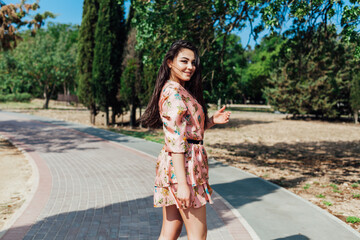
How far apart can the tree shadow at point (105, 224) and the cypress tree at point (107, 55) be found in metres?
13.3

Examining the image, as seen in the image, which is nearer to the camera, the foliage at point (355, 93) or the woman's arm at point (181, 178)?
the woman's arm at point (181, 178)

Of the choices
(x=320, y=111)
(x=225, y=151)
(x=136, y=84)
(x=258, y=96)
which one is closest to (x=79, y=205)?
(x=225, y=151)

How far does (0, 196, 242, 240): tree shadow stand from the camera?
389 cm

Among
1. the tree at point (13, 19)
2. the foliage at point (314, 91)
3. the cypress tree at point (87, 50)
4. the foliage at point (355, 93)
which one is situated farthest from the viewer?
the foliage at point (314, 91)

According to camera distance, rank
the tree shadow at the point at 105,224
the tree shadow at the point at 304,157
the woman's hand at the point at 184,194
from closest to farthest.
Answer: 1. the woman's hand at the point at 184,194
2. the tree shadow at the point at 105,224
3. the tree shadow at the point at 304,157

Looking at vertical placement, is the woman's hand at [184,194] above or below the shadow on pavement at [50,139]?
above

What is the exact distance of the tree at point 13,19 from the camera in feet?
31.0

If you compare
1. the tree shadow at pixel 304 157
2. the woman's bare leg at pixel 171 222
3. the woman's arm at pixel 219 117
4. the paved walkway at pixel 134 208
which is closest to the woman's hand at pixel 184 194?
the woman's bare leg at pixel 171 222

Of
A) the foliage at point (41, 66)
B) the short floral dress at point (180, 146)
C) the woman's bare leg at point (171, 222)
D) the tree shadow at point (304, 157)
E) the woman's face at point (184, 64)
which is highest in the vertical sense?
the foliage at point (41, 66)

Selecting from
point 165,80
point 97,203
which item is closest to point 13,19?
point 97,203

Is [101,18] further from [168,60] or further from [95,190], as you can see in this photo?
[168,60]

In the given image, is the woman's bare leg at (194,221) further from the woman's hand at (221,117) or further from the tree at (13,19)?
the tree at (13,19)

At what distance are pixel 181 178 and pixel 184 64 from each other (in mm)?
891

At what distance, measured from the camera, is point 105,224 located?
13.9ft
